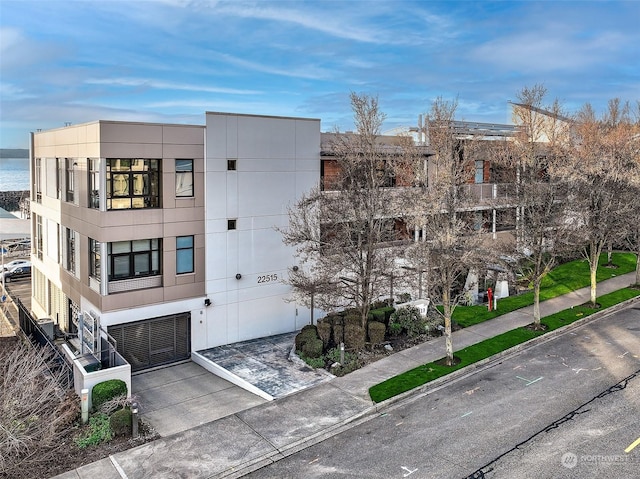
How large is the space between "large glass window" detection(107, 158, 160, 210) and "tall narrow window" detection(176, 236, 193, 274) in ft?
5.67

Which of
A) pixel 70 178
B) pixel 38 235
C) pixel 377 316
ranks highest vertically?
pixel 70 178

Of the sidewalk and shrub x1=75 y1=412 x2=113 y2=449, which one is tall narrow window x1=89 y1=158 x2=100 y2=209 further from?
the sidewalk

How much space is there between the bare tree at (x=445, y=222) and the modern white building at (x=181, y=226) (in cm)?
661

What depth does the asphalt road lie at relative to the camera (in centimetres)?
1307

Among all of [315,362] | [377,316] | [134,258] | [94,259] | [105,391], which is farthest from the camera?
[377,316]

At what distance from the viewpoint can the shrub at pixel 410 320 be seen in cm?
2277

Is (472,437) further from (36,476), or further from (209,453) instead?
(36,476)

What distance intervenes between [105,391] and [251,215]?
31.5 feet

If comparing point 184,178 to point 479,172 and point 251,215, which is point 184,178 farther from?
point 479,172

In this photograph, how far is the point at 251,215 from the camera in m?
23.4

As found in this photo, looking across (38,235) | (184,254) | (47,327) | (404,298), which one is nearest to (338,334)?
(404,298)

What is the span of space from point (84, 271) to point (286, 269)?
8603 millimetres

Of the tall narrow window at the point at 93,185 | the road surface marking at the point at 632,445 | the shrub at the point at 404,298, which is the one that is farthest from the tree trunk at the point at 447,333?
the tall narrow window at the point at 93,185

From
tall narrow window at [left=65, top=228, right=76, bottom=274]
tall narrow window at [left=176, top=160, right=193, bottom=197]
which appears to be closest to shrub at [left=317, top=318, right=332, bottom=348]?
tall narrow window at [left=176, top=160, right=193, bottom=197]
